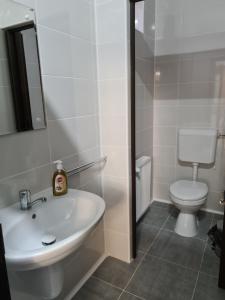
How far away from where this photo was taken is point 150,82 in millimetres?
2521

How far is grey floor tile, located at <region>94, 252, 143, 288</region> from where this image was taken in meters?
1.72

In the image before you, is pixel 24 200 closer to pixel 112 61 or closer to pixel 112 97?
pixel 112 97

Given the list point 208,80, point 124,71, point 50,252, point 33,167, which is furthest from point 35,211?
point 208,80

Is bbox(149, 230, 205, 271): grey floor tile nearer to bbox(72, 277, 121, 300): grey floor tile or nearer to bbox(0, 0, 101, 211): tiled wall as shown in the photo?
bbox(72, 277, 121, 300): grey floor tile

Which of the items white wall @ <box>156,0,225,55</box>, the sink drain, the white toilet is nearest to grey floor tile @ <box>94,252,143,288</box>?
the white toilet

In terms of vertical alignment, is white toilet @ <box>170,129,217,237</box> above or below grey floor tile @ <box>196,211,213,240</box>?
above

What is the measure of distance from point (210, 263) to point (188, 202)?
510 mm

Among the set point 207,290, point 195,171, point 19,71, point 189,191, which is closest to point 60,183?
point 19,71

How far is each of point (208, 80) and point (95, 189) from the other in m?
1.61

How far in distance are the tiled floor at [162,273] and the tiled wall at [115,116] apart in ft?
0.57

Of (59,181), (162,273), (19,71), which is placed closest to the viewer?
(19,71)

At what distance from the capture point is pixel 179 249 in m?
2.05

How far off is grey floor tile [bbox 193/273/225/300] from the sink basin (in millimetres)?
1051

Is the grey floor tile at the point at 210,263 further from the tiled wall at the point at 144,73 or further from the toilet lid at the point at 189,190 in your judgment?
the tiled wall at the point at 144,73
